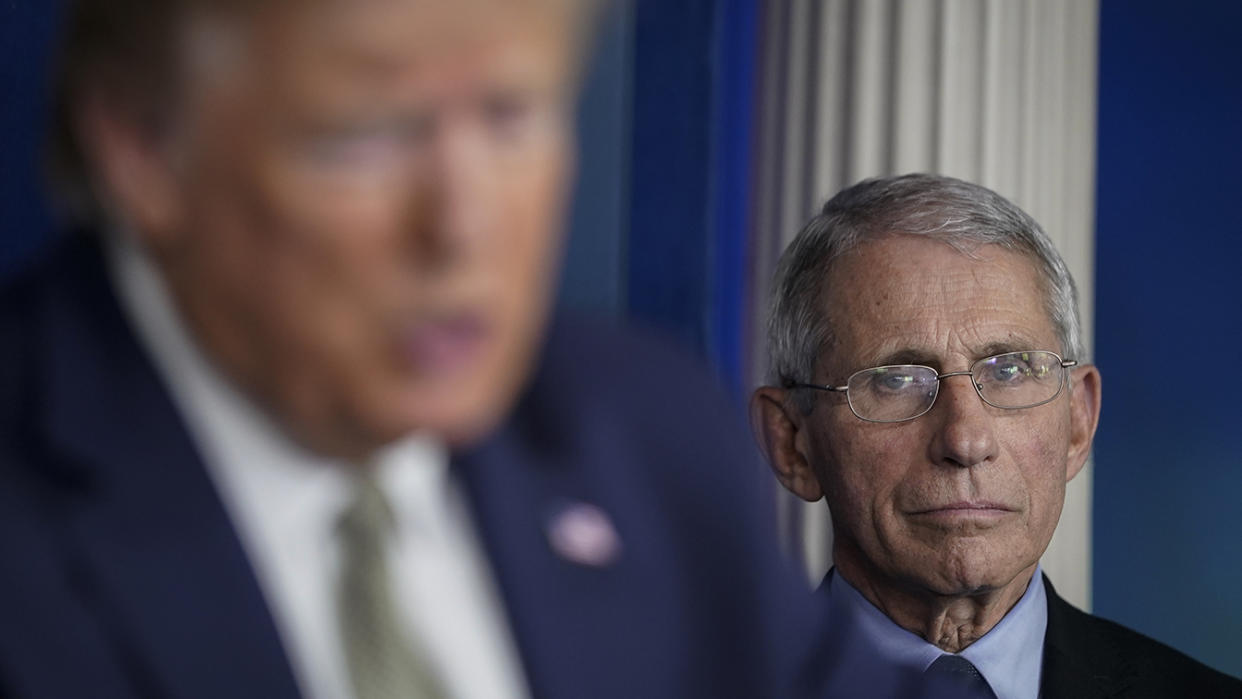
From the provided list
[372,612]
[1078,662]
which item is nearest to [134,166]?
[372,612]

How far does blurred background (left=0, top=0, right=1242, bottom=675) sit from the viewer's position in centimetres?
69

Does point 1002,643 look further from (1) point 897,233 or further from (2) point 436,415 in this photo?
(2) point 436,415

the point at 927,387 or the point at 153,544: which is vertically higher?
the point at 153,544

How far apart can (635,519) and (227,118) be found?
9.4 inches

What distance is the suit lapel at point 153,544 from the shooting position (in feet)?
1.57

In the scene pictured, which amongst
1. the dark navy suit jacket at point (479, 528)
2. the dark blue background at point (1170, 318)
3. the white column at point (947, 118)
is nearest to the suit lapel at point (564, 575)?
the dark navy suit jacket at point (479, 528)

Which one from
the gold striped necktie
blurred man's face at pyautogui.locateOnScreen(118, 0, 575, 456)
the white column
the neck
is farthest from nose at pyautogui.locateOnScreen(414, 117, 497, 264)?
the neck

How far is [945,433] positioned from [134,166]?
1.18m

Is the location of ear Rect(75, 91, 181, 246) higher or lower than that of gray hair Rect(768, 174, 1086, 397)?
higher

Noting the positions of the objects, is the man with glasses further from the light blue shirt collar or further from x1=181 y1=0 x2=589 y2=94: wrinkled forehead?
x1=181 y1=0 x2=589 y2=94: wrinkled forehead

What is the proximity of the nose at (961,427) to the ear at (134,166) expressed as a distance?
116 centimetres

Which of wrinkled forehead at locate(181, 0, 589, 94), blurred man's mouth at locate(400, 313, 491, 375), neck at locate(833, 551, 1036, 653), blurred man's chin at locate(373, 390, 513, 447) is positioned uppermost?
wrinkled forehead at locate(181, 0, 589, 94)

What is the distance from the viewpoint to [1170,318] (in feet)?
9.30

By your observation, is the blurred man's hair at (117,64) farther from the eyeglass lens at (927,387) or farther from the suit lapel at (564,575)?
the eyeglass lens at (927,387)
